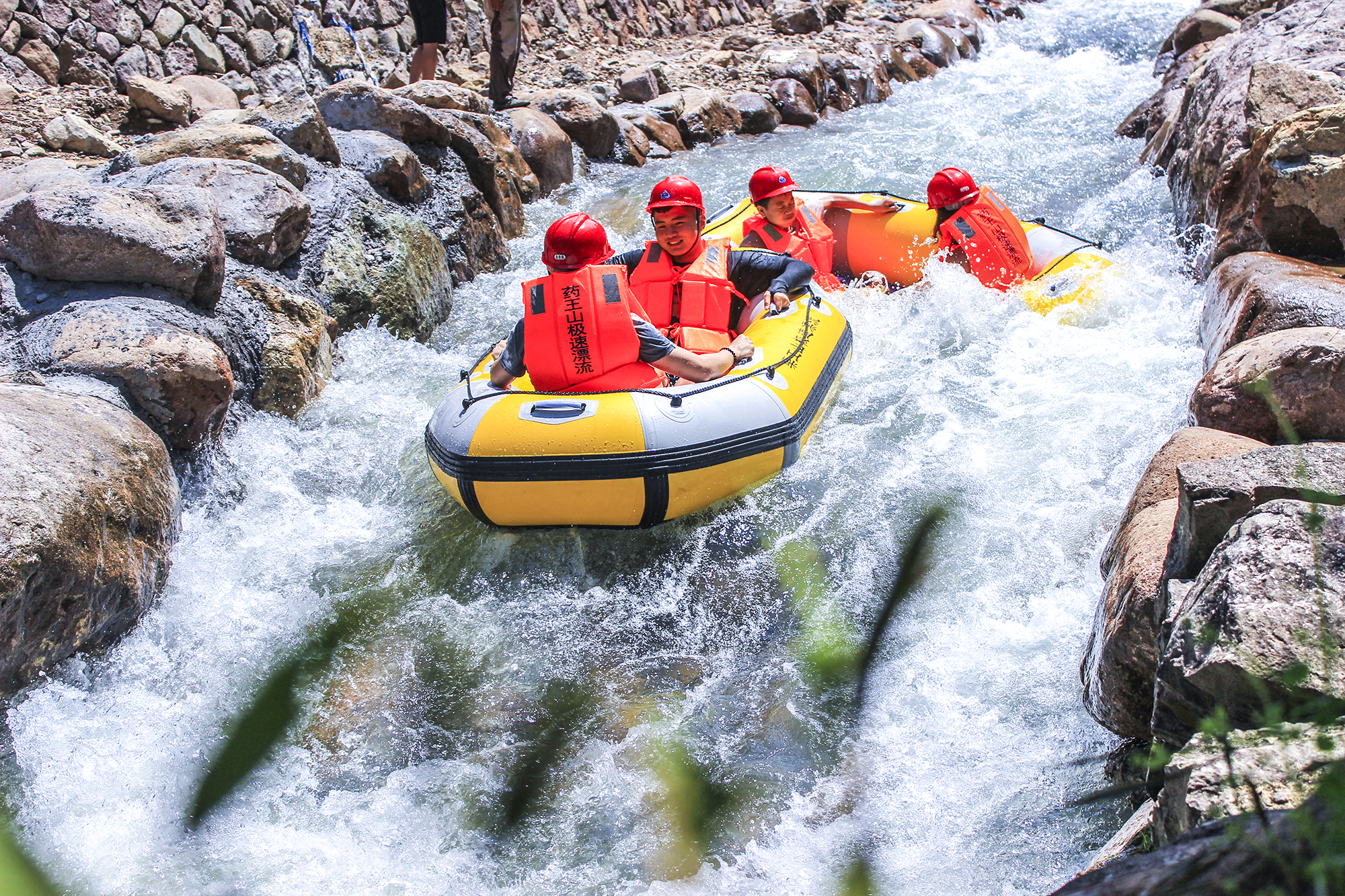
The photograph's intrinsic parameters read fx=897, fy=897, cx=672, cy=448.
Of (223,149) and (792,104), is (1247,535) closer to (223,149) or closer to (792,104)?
(223,149)

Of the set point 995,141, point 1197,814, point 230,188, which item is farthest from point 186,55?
point 1197,814

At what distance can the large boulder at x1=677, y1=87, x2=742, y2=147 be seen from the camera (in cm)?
1063

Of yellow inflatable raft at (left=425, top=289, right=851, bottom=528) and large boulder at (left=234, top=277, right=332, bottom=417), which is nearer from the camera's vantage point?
yellow inflatable raft at (left=425, top=289, right=851, bottom=528)

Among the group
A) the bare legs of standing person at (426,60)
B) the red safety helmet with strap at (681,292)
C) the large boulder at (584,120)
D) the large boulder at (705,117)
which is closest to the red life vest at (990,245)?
the red safety helmet with strap at (681,292)

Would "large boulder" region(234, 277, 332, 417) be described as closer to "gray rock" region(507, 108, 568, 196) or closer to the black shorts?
"gray rock" region(507, 108, 568, 196)

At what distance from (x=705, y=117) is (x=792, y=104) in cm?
155

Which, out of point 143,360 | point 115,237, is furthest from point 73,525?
point 115,237

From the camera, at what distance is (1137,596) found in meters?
2.36

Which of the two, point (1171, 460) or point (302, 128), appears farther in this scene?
point (302, 128)

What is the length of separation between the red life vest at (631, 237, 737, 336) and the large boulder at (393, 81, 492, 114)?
3752 mm

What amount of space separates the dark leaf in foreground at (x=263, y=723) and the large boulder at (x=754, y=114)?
9.29 m

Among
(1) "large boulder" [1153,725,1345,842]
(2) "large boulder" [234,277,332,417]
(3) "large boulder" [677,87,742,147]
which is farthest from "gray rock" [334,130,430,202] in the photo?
(1) "large boulder" [1153,725,1345,842]

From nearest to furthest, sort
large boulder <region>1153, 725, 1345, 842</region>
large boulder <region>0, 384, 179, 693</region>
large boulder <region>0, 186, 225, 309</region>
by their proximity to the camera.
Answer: large boulder <region>1153, 725, 1345, 842</region> < large boulder <region>0, 384, 179, 693</region> < large boulder <region>0, 186, 225, 309</region>

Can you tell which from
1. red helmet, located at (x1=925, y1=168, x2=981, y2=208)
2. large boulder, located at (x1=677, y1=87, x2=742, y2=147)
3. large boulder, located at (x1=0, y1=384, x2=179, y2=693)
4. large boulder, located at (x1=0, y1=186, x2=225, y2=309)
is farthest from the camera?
large boulder, located at (x1=677, y1=87, x2=742, y2=147)
